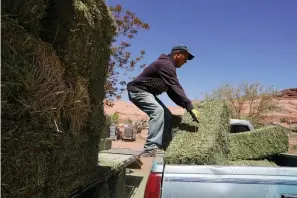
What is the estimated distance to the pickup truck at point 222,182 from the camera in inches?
99.0

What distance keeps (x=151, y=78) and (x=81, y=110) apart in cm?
102

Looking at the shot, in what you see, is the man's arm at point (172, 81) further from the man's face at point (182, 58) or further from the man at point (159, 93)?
the man's face at point (182, 58)

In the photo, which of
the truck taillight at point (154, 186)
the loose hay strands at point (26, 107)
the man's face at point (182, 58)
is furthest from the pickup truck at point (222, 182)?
the man's face at point (182, 58)

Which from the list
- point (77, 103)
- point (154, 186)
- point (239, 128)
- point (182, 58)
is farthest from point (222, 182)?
point (239, 128)

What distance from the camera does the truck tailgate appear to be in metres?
2.52

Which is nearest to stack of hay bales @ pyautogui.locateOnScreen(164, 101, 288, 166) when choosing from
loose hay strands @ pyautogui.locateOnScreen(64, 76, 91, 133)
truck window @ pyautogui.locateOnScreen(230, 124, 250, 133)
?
loose hay strands @ pyautogui.locateOnScreen(64, 76, 91, 133)

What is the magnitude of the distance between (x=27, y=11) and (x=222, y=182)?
2115 mm

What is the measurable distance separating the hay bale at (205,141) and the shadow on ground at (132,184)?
4.66m

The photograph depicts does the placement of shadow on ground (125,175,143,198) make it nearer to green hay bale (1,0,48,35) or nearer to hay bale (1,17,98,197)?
hay bale (1,17,98,197)

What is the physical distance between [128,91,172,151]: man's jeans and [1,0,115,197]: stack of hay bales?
0.69m

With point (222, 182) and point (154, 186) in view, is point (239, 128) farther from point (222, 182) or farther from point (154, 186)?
point (154, 186)

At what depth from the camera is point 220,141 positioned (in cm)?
412

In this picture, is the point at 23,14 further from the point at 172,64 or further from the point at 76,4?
the point at 172,64

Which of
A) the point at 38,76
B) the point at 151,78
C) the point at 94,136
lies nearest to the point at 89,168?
the point at 94,136
